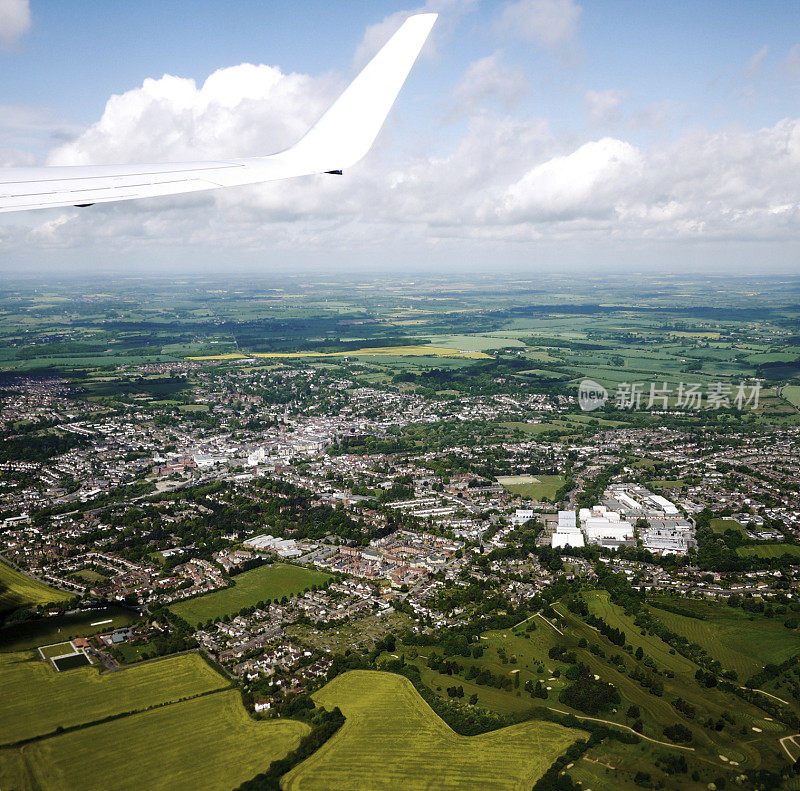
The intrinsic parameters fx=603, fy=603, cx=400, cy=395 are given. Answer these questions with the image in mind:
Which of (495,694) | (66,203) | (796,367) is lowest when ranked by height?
(495,694)

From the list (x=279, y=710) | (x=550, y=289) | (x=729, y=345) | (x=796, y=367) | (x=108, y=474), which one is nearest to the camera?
(x=279, y=710)

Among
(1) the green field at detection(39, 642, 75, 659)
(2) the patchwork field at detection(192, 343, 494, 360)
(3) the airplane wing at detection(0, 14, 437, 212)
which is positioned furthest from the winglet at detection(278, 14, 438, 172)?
(2) the patchwork field at detection(192, 343, 494, 360)

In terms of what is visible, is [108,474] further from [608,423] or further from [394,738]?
[608,423]

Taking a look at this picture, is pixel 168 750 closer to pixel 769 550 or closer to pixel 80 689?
pixel 80 689

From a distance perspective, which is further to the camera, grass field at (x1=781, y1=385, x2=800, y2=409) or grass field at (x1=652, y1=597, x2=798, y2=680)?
grass field at (x1=781, y1=385, x2=800, y2=409)

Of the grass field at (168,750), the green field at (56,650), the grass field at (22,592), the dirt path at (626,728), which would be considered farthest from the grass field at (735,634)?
the grass field at (22,592)

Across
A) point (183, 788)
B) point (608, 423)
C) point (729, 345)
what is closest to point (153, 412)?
point (608, 423)

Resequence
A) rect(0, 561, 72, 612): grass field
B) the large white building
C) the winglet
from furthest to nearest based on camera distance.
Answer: the large white building → rect(0, 561, 72, 612): grass field → the winglet

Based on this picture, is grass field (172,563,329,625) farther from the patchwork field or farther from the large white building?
the patchwork field
